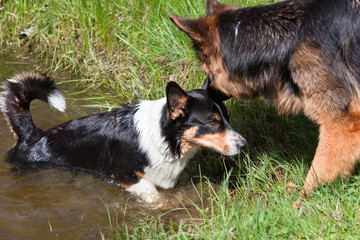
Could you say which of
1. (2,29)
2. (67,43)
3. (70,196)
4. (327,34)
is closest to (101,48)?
(67,43)

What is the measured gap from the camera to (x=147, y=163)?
13.4 feet

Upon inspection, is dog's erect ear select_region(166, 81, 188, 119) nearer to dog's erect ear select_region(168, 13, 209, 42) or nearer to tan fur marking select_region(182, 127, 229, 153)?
tan fur marking select_region(182, 127, 229, 153)

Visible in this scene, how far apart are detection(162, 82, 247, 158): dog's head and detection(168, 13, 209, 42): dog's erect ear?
583 mm

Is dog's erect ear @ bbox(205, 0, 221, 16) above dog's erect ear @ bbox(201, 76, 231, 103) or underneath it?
above

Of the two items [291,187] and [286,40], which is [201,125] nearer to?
[291,187]

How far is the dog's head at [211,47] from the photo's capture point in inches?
136

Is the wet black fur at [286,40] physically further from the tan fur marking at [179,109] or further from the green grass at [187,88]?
the green grass at [187,88]

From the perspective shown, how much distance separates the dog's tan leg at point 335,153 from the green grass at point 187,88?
114mm

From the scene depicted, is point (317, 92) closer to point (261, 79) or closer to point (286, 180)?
point (261, 79)

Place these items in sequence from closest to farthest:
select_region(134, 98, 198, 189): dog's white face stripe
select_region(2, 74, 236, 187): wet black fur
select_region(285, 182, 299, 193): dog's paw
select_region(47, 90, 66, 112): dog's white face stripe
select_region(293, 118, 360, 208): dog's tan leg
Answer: select_region(293, 118, 360, 208): dog's tan leg
select_region(285, 182, 299, 193): dog's paw
select_region(134, 98, 198, 189): dog's white face stripe
select_region(2, 74, 236, 187): wet black fur
select_region(47, 90, 66, 112): dog's white face stripe

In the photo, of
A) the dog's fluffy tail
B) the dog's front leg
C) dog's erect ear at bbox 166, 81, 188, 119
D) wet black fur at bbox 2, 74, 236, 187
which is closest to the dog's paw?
wet black fur at bbox 2, 74, 236, 187

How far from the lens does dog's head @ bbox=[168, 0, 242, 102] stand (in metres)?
3.45

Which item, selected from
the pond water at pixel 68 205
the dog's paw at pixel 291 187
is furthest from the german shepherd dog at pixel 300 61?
the pond water at pixel 68 205

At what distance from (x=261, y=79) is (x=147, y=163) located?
1.36 meters
